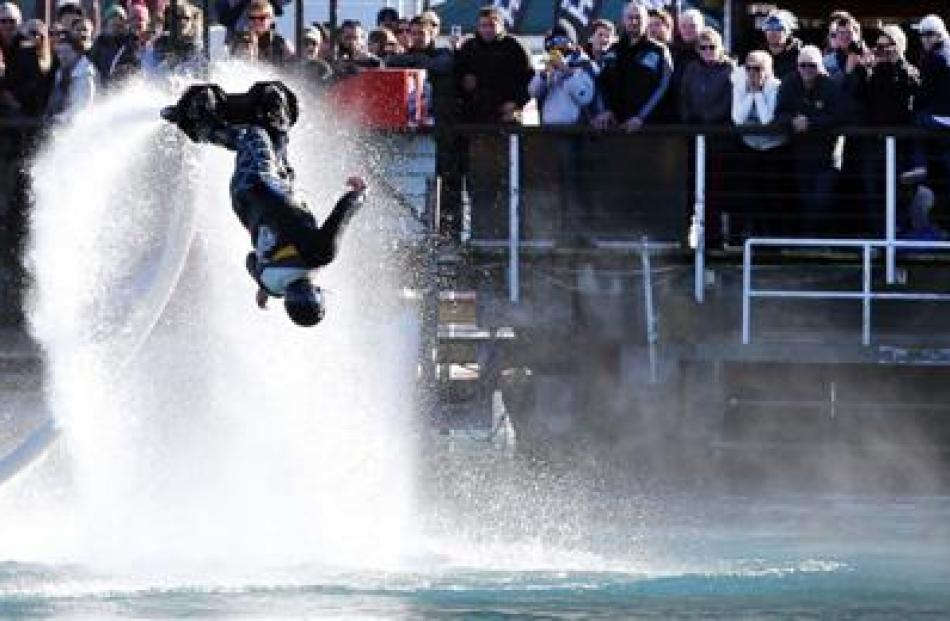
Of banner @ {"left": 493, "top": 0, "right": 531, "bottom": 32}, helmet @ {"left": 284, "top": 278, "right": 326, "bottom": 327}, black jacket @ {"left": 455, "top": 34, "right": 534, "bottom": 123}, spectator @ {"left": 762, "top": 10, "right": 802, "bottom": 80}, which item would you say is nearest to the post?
black jacket @ {"left": 455, "top": 34, "right": 534, "bottom": 123}

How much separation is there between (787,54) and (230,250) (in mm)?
4751

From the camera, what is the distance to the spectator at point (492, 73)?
86.8ft

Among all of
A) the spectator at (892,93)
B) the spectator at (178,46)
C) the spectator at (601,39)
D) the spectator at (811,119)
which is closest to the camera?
the spectator at (178,46)

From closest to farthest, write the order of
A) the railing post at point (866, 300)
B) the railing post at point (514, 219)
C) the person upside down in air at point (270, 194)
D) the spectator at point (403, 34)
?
the person upside down in air at point (270, 194)
the railing post at point (866, 300)
the railing post at point (514, 219)
the spectator at point (403, 34)

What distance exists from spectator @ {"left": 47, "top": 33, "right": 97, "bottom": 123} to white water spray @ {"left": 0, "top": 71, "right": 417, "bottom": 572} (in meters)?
0.55

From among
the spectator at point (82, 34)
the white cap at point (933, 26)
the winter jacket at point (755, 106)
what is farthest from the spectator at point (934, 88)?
the spectator at point (82, 34)

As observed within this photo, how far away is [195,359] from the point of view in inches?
1028

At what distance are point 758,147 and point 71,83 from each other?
18.3 ft

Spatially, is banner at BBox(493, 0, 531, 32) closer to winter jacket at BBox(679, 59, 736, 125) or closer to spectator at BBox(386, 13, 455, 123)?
spectator at BBox(386, 13, 455, 123)

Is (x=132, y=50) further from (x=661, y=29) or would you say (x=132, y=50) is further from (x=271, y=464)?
(x=661, y=29)

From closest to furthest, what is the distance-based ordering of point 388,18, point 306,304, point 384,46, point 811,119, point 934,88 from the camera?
point 306,304 → point 811,119 → point 934,88 → point 384,46 → point 388,18

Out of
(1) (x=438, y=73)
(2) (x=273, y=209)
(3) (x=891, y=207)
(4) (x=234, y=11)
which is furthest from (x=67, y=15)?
(2) (x=273, y=209)

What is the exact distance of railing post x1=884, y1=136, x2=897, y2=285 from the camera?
2600 centimetres

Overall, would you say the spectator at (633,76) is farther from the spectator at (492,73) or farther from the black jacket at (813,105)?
the black jacket at (813,105)
